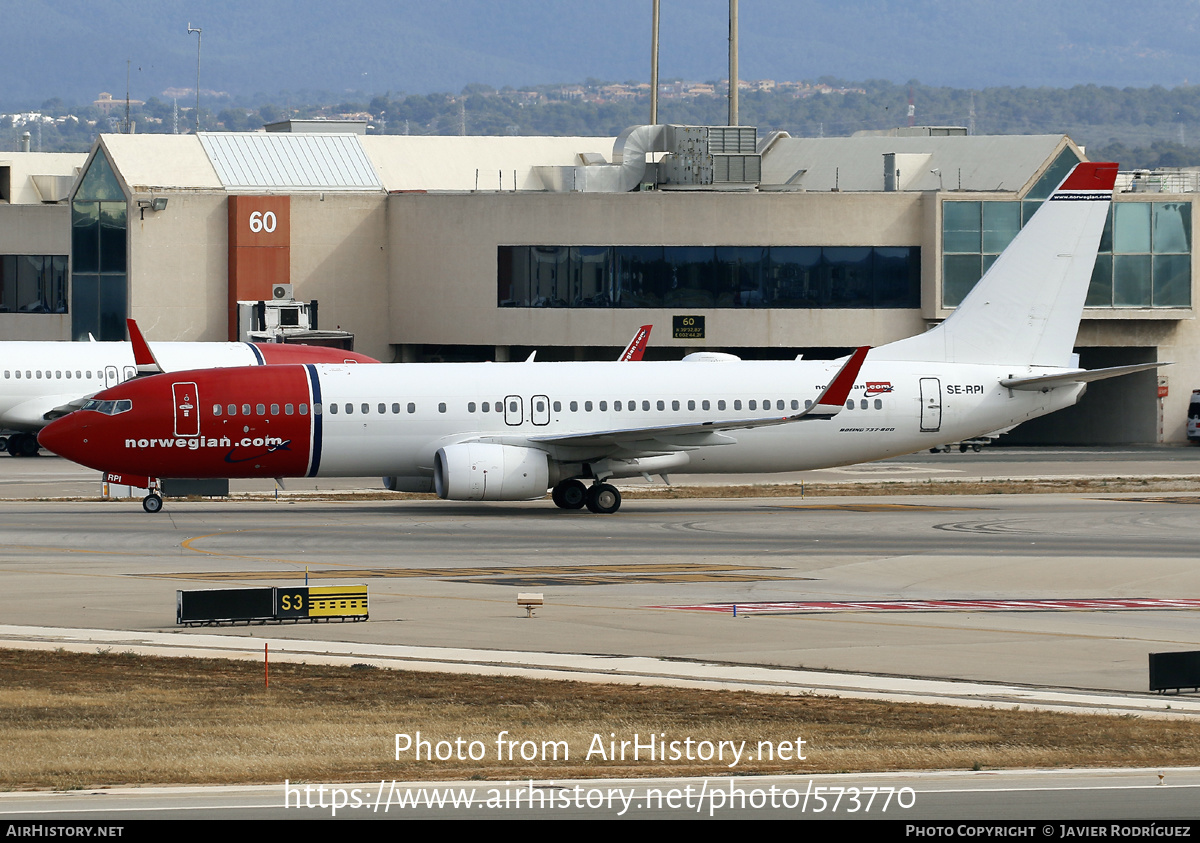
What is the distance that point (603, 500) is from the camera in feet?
154

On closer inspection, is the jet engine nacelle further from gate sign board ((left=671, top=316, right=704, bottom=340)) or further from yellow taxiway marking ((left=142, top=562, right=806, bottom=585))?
gate sign board ((left=671, top=316, right=704, bottom=340))

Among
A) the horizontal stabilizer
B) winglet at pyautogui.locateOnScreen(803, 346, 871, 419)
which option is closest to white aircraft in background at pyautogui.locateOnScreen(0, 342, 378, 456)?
winglet at pyautogui.locateOnScreen(803, 346, 871, 419)

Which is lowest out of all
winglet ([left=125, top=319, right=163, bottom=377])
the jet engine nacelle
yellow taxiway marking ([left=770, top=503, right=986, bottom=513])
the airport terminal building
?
yellow taxiway marking ([left=770, top=503, right=986, bottom=513])

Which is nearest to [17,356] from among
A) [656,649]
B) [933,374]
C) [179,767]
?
[933,374]

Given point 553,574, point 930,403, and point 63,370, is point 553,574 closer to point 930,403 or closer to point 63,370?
point 930,403

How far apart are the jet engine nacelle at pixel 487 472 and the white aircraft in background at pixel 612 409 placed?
41 mm

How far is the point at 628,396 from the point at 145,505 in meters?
14.1

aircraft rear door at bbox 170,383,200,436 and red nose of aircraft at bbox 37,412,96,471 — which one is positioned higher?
aircraft rear door at bbox 170,383,200,436

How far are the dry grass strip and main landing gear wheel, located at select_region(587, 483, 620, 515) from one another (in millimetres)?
23246

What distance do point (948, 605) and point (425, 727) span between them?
1367 centimetres

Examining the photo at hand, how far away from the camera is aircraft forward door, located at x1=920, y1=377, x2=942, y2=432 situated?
1880 inches

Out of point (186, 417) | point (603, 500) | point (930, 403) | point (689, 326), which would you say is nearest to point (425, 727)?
point (186, 417)

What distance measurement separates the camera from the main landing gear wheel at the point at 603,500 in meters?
46.9

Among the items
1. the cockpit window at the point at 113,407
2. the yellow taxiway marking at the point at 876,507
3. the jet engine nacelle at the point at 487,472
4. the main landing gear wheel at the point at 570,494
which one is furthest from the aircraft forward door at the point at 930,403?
the cockpit window at the point at 113,407
